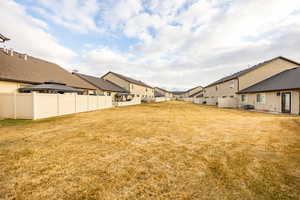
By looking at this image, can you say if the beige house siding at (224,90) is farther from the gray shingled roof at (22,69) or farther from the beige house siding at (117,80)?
the gray shingled roof at (22,69)

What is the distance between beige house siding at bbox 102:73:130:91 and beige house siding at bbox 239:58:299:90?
24.4 metres

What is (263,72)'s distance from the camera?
850 inches

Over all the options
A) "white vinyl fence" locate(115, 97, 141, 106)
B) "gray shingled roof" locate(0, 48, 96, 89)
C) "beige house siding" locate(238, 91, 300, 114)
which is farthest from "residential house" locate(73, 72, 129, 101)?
"beige house siding" locate(238, 91, 300, 114)

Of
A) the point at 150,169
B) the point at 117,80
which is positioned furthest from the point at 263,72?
the point at 117,80

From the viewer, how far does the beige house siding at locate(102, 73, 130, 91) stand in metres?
35.2

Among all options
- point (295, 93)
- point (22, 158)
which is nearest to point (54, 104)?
point (22, 158)

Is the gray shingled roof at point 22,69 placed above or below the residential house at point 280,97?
above

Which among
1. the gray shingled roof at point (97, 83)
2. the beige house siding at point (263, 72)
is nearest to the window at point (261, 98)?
the beige house siding at point (263, 72)

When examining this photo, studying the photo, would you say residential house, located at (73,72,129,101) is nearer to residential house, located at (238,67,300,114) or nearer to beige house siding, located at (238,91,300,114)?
residential house, located at (238,67,300,114)

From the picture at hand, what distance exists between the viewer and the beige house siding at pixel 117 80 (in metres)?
35.2

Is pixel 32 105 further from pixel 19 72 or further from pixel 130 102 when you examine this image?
pixel 130 102

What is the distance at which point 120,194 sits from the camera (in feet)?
8.30

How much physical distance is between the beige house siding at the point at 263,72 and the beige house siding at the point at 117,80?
24428 millimetres

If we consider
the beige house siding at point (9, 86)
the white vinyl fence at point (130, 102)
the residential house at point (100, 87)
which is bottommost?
the white vinyl fence at point (130, 102)
